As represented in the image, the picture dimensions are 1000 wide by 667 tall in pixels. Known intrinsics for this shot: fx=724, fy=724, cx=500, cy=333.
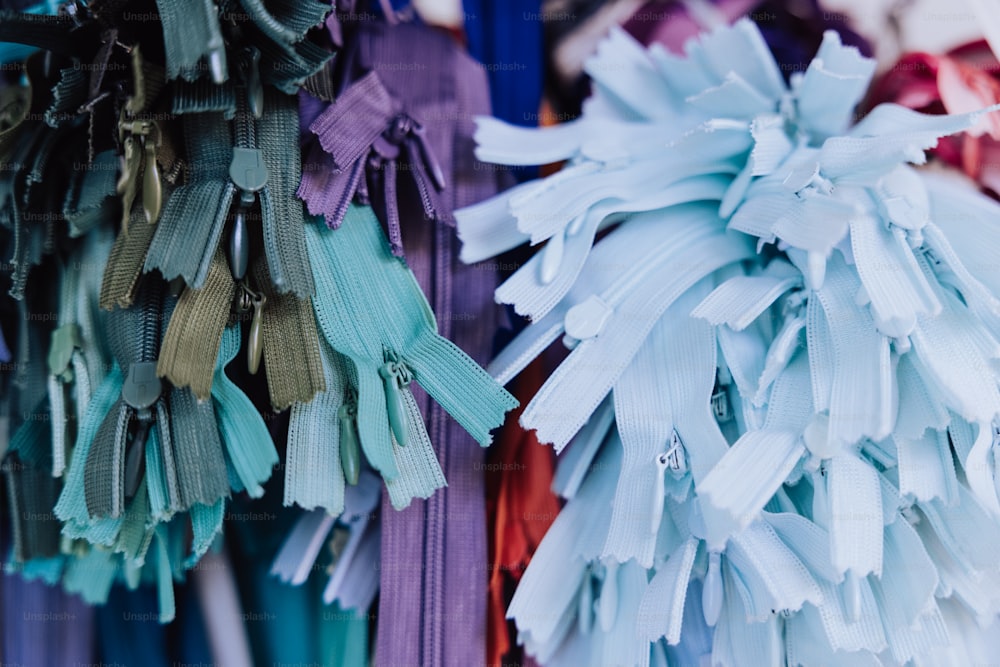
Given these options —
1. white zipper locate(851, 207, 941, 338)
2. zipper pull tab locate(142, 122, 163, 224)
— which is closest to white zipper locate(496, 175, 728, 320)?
white zipper locate(851, 207, 941, 338)

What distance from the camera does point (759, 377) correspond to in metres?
0.43

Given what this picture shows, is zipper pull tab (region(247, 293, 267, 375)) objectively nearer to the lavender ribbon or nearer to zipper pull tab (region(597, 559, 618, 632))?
the lavender ribbon

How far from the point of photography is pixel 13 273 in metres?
0.45

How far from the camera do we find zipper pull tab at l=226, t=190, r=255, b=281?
1.36ft

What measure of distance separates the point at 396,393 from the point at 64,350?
223 mm

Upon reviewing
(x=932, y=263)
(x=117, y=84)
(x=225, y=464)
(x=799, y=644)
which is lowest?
(x=799, y=644)

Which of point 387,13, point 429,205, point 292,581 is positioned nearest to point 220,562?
point 292,581

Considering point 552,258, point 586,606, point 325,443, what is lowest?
point 586,606

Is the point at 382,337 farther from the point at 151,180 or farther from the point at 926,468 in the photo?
the point at 926,468

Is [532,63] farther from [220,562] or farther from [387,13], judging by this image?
[220,562]

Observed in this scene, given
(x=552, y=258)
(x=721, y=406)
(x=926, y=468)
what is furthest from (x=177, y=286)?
(x=926, y=468)

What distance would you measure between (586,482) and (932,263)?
0.25 metres

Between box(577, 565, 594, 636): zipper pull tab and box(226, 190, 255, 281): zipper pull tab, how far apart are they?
285 mm

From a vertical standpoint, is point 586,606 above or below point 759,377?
below
